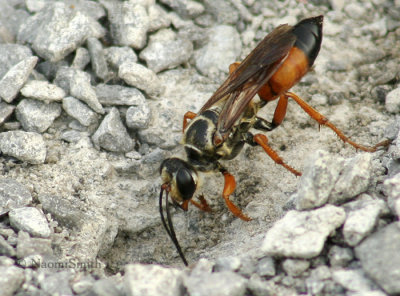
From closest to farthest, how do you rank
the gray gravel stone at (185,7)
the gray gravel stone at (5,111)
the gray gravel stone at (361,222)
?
the gray gravel stone at (361,222) → the gray gravel stone at (5,111) → the gray gravel stone at (185,7)

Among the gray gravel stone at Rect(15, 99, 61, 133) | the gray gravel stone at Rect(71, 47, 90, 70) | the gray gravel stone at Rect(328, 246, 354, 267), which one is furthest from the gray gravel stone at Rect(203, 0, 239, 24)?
the gray gravel stone at Rect(328, 246, 354, 267)

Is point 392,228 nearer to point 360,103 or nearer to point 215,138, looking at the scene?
point 215,138

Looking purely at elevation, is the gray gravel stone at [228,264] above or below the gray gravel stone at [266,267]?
below

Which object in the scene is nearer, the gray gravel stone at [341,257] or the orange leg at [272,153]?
the gray gravel stone at [341,257]

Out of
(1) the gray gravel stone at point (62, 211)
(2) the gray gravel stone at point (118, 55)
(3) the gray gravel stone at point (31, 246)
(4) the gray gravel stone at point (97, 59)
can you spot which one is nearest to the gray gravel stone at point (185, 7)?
(2) the gray gravel stone at point (118, 55)

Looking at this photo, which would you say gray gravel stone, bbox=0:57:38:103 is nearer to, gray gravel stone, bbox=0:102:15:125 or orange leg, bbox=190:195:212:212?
gray gravel stone, bbox=0:102:15:125

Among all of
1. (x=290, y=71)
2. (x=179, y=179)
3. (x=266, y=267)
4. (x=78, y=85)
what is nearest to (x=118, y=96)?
(x=78, y=85)

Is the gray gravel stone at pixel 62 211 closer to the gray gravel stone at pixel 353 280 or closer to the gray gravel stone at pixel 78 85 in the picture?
the gray gravel stone at pixel 78 85
